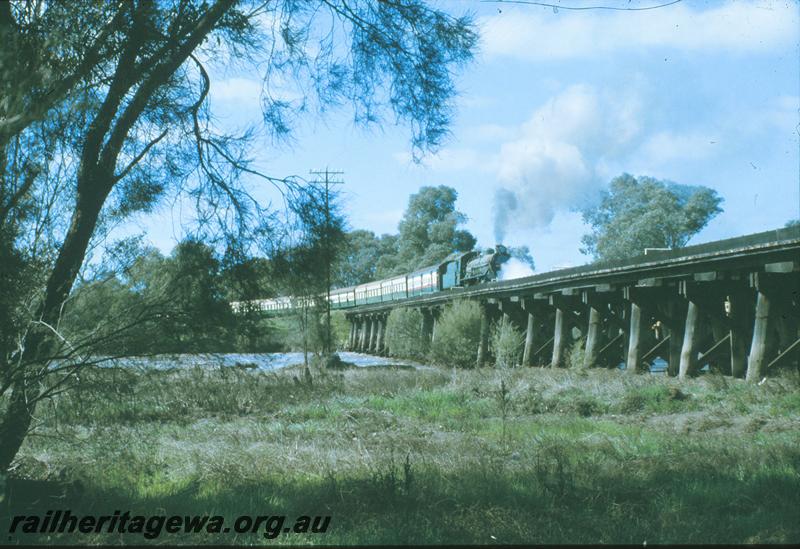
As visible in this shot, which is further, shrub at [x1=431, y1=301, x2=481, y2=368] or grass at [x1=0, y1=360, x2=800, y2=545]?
shrub at [x1=431, y1=301, x2=481, y2=368]

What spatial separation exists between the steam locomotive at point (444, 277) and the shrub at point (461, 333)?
5332 millimetres

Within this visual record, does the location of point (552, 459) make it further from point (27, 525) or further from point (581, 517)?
point (27, 525)

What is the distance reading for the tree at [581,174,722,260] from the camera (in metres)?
48.7

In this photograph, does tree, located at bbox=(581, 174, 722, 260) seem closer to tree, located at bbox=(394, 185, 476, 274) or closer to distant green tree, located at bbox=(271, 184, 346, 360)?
tree, located at bbox=(394, 185, 476, 274)

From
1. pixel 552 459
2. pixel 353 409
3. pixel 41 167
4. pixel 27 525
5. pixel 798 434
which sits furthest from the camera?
pixel 353 409

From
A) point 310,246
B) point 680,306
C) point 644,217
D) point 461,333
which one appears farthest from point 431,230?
point 310,246

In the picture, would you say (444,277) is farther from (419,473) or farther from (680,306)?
(419,473)

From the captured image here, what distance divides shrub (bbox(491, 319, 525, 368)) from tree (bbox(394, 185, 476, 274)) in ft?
103

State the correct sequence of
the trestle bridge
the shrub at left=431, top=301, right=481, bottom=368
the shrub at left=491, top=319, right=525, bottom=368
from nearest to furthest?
the trestle bridge < the shrub at left=491, top=319, right=525, bottom=368 < the shrub at left=431, top=301, right=481, bottom=368

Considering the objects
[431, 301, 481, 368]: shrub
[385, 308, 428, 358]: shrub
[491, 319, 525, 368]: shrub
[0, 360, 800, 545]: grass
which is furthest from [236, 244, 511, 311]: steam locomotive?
[0, 360, 800, 545]: grass

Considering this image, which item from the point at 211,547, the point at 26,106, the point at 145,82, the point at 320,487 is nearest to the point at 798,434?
the point at 320,487

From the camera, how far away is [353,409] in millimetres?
11391

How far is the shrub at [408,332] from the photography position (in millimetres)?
30312

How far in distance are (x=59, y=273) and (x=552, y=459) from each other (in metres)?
4.01
